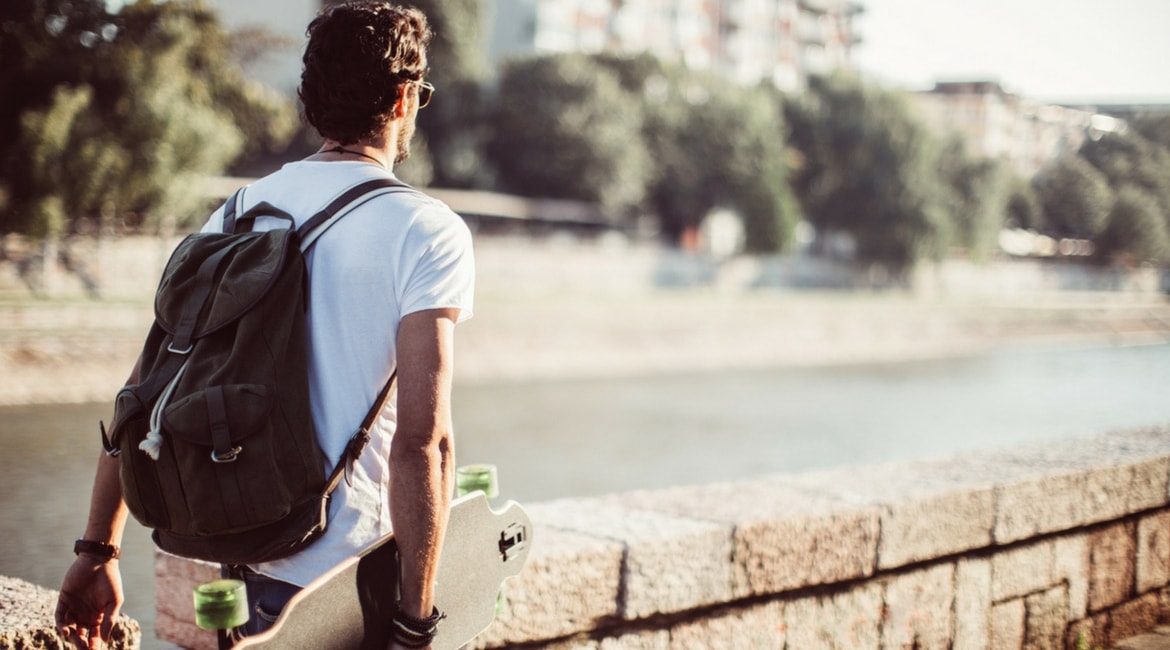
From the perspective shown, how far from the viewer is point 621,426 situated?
1866cm

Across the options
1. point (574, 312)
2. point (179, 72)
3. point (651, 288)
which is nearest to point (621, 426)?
point (574, 312)

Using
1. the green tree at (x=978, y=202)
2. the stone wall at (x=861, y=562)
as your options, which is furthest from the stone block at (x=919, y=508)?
the green tree at (x=978, y=202)

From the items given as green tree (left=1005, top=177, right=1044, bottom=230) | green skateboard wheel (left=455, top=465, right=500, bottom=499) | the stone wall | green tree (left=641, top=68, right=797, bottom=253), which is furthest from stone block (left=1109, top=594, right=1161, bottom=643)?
green tree (left=641, top=68, right=797, bottom=253)

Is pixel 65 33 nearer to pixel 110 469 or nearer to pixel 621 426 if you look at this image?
pixel 621 426

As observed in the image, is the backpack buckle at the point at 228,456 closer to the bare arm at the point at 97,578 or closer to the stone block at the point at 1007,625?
the bare arm at the point at 97,578

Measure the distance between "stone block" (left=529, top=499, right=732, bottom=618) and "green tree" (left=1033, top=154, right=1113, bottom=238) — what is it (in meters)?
9.89

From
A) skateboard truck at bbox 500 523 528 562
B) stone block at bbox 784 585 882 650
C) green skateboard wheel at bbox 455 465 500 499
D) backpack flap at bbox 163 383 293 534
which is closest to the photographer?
backpack flap at bbox 163 383 293 534

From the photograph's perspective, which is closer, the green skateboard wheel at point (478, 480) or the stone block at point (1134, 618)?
the green skateboard wheel at point (478, 480)

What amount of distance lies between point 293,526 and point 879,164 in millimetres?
51684

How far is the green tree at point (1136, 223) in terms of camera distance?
1128 cm

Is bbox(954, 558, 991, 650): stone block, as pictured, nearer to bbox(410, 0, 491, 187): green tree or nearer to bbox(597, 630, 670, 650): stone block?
bbox(597, 630, 670, 650): stone block

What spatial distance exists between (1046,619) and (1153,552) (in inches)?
27.2

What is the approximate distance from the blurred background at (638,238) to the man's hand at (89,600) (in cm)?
373

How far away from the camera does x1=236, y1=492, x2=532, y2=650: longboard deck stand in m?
1.53
